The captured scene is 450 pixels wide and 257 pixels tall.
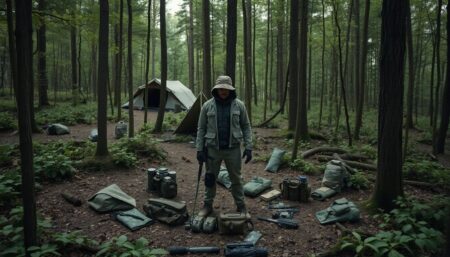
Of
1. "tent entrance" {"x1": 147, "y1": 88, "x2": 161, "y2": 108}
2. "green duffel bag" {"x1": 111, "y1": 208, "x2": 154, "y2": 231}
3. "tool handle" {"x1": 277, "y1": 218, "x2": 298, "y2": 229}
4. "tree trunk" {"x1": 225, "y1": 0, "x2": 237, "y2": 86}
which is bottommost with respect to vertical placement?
"tool handle" {"x1": 277, "y1": 218, "x2": 298, "y2": 229}

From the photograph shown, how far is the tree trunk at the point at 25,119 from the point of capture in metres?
3.40

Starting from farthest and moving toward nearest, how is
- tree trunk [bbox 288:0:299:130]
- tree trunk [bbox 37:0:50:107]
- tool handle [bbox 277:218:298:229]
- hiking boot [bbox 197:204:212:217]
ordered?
1. tree trunk [bbox 37:0:50:107]
2. tree trunk [bbox 288:0:299:130]
3. hiking boot [bbox 197:204:212:217]
4. tool handle [bbox 277:218:298:229]

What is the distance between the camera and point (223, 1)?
24.2 m

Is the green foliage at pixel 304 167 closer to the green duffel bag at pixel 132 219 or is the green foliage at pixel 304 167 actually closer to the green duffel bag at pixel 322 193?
the green duffel bag at pixel 322 193

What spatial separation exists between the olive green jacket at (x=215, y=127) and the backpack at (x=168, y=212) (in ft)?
→ 3.58

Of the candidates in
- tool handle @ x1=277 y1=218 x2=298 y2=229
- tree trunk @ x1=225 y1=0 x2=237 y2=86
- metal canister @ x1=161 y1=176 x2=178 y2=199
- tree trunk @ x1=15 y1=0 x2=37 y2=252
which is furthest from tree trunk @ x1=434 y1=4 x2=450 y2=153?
tree trunk @ x1=15 y1=0 x2=37 y2=252

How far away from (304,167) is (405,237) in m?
4.16

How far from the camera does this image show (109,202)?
571 cm

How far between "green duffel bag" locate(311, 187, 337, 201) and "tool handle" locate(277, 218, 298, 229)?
1317 mm

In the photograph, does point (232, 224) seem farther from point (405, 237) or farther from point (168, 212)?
point (405, 237)

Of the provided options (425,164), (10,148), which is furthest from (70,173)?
(425,164)

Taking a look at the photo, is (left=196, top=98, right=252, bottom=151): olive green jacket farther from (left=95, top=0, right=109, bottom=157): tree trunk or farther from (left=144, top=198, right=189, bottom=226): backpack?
(left=95, top=0, right=109, bottom=157): tree trunk

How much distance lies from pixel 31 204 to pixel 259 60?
110 feet

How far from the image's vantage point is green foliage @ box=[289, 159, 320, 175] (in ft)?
27.1
